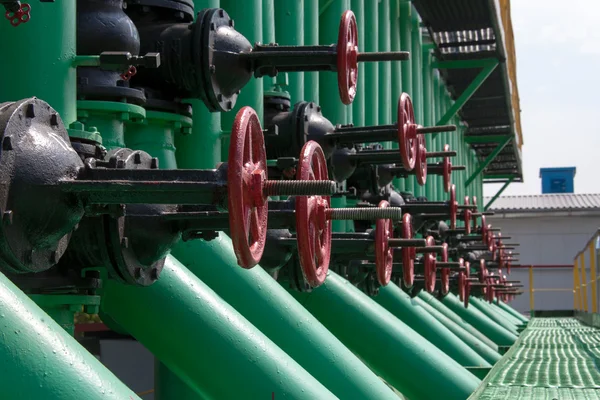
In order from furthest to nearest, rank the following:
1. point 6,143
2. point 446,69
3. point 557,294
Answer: point 557,294 < point 446,69 < point 6,143

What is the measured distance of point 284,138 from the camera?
3.79 m

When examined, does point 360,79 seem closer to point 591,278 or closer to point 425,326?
point 425,326

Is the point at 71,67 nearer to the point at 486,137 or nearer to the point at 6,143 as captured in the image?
the point at 6,143

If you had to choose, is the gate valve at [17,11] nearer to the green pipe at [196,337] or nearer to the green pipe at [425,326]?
the green pipe at [196,337]

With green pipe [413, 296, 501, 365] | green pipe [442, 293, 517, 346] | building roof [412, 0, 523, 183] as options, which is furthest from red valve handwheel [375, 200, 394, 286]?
building roof [412, 0, 523, 183]

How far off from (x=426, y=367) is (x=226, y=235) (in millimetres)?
1491

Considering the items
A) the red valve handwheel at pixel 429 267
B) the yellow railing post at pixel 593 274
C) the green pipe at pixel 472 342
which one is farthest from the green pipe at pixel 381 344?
the yellow railing post at pixel 593 274

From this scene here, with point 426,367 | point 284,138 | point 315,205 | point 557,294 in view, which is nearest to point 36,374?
point 315,205

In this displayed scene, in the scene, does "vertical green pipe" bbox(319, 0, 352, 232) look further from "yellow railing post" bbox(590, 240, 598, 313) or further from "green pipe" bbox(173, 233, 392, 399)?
"yellow railing post" bbox(590, 240, 598, 313)

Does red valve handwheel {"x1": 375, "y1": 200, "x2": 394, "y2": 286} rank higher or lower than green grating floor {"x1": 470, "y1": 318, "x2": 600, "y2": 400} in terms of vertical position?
higher

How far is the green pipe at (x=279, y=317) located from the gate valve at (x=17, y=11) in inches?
45.0

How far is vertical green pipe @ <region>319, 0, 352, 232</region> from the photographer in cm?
563

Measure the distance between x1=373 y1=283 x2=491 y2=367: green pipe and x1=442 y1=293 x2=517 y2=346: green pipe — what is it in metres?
3.43

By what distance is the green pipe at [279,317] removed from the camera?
3158 millimetres
